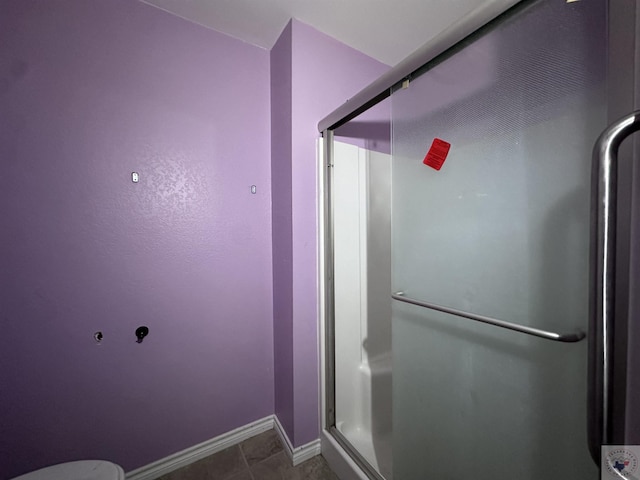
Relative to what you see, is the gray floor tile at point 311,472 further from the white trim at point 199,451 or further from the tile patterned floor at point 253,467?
the white trim at point 199,451

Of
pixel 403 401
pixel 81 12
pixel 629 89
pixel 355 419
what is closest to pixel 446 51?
pixel 629 89

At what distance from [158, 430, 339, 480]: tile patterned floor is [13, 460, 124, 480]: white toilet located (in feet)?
1.79

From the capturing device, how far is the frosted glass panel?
519mm

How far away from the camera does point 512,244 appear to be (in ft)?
2.02

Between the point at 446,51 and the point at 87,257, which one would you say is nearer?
the point at 446,51

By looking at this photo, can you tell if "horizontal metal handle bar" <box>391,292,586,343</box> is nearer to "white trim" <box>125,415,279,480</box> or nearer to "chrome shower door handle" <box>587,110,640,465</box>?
"chrome shower door handle" <box>587,110,640,465</box>

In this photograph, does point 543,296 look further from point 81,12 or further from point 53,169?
point 81,12

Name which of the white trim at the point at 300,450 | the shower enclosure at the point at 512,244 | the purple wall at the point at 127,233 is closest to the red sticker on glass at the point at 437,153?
the shower enclosure at the point at 512,244

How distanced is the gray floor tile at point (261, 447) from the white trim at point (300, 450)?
1.9 inches

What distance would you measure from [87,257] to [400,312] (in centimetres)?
133

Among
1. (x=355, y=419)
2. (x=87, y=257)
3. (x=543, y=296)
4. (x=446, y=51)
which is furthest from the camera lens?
(x=355, y=419)

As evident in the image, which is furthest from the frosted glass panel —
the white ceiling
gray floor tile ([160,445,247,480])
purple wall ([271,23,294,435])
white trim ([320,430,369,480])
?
gray floor tile ([160,445,247,480])

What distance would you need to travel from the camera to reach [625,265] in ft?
1.48

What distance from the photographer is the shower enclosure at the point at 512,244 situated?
17.8 inches
